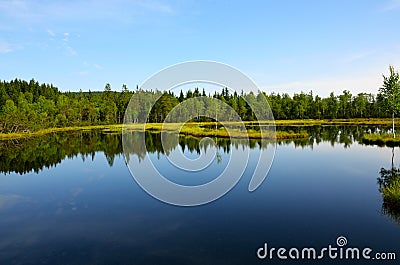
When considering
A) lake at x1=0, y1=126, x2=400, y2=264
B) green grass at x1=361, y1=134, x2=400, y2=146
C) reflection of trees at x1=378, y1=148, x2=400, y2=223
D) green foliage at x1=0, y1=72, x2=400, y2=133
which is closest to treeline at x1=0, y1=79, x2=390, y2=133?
green foliage at x1=0, y1=72, x2=400, y2=133

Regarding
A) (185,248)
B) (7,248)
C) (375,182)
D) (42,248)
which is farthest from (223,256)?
(375,182)

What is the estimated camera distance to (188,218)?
14.0 m

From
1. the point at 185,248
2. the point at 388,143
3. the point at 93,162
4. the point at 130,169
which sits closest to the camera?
the point at 185,248

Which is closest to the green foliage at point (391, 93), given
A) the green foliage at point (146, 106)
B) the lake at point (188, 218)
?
the lake at point (188, 218)

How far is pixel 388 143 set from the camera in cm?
3556

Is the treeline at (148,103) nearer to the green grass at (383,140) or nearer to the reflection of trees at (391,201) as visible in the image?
the green grass at (383,140)

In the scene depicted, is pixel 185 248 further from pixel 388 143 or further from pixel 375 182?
pixel 388 143

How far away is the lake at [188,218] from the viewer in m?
10.5

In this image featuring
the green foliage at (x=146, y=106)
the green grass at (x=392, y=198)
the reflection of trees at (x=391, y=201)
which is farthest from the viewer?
the green foliage at (x=146, y=106)

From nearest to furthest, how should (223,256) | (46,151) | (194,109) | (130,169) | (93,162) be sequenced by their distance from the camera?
(223,256) → (130,169) → (93,162) → (46,151) → (194,109)

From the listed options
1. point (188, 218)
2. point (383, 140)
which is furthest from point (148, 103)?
point (188, 218)

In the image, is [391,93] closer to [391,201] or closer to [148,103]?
[391,201]

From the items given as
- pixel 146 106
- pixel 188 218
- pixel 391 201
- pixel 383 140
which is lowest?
pixel 188 218

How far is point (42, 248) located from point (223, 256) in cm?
658
